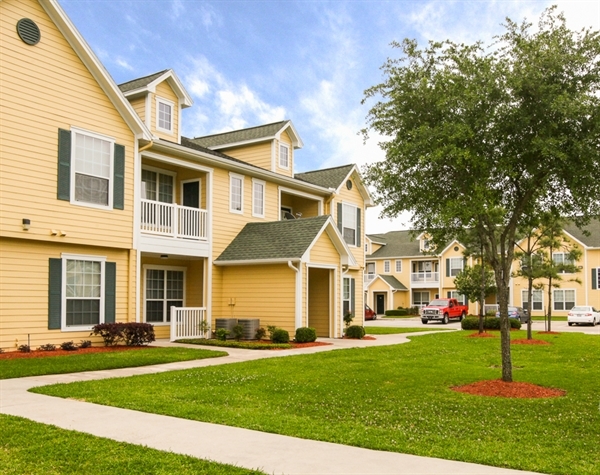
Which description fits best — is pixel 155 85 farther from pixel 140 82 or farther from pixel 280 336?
pixel 280 336

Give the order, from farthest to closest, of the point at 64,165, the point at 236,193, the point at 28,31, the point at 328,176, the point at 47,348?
the point at 328,176, the point at 236,193, the point at 64,165, the point at 28,31, the point at 47,348

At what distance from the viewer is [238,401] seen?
30.9ft

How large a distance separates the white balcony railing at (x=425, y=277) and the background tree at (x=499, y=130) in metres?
48.3

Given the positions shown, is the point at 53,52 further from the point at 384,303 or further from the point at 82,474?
the point at 384,303

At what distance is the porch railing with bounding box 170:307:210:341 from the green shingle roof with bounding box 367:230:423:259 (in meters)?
41.8

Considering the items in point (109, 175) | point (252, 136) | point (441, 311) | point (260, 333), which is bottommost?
point (441, 311)

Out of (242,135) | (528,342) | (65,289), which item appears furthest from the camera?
(242,135)

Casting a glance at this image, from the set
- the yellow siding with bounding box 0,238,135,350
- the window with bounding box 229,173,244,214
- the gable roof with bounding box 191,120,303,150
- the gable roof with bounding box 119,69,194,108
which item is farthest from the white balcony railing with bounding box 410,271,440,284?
the yellow siding with bounding box 0,238,135,350

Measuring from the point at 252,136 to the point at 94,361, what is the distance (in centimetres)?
1457

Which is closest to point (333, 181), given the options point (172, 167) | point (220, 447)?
point (172, 167)

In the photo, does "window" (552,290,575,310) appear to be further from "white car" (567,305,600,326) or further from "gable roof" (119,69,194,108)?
"gable roof" (119,69,194,108)

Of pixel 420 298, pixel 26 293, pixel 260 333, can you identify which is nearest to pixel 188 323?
pixel 260 333

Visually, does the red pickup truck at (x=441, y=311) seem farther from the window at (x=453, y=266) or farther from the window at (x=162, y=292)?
the window at (x=162, y=292)

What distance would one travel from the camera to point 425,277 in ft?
198
